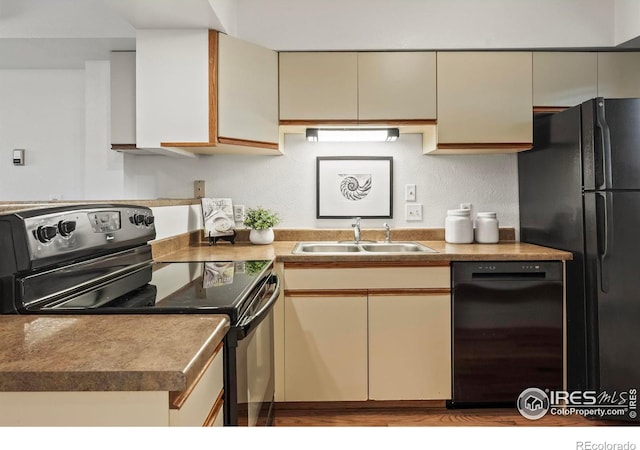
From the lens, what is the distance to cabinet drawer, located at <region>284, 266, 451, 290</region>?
2.08 meters

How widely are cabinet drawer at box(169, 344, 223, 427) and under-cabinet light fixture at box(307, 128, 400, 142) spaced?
171 centimetres

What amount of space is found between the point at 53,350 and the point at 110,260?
2.31 ft

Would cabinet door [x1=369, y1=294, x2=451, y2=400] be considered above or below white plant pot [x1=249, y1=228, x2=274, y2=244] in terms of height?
below

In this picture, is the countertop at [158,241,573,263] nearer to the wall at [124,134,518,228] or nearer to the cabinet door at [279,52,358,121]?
the wall at [124,134,518,228]

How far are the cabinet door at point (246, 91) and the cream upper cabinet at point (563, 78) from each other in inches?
59.1

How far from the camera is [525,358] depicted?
2.06m

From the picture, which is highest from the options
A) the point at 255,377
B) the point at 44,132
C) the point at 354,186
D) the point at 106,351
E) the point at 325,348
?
the point at 44,132

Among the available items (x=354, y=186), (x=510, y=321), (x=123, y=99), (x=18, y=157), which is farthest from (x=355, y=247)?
(x=18, y=157)

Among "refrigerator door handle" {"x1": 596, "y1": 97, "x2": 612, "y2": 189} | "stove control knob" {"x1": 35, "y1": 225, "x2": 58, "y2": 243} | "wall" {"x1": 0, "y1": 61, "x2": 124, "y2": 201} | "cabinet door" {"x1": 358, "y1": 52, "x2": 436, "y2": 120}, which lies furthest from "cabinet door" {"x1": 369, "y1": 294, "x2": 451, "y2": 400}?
"wall" {"x1": 0, "y1": 61, "x2": 124, "y2": 201}

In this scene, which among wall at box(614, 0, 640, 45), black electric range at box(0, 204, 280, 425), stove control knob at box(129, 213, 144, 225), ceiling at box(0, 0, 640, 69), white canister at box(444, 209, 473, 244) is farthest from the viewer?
white canister at box(444, 209, 473, 244)

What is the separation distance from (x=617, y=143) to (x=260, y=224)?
6.11 ft

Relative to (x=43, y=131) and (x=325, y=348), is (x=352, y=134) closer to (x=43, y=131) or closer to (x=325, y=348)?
(x=325, y=348)

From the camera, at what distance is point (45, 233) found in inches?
42.8
